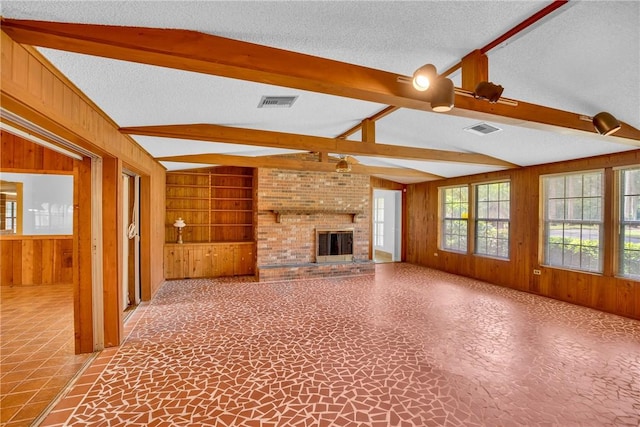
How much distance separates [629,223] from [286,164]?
227 inches

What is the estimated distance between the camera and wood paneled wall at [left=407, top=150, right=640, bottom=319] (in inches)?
172

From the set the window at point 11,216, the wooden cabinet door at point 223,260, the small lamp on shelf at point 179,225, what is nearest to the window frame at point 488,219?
the wooden cabinet door at point 223,260

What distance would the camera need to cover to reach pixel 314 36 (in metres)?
1.91

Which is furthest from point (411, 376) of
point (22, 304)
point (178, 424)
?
point (22, 304)

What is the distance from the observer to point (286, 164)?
636 cm

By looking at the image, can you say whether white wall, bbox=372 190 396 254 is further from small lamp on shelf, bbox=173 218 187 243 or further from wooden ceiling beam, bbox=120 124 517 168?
small lamp on shelf, bbox=173 218 187 243

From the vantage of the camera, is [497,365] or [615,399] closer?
[615,399]

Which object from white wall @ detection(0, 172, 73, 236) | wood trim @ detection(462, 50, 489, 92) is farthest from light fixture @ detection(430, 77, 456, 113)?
white wall @ detection(0, 172, 73, 236)

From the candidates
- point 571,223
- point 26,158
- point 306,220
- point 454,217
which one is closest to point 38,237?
point 26,158

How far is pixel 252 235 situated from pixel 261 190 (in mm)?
1237

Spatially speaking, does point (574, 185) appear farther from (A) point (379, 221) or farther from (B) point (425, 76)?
(A) point (379, 221)

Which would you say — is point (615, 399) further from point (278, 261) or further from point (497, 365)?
point (278, 261)

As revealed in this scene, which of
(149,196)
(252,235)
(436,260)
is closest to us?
(149,196)

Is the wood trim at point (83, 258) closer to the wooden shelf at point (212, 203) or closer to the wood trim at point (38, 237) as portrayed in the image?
the wood trim at point (38, 237)
